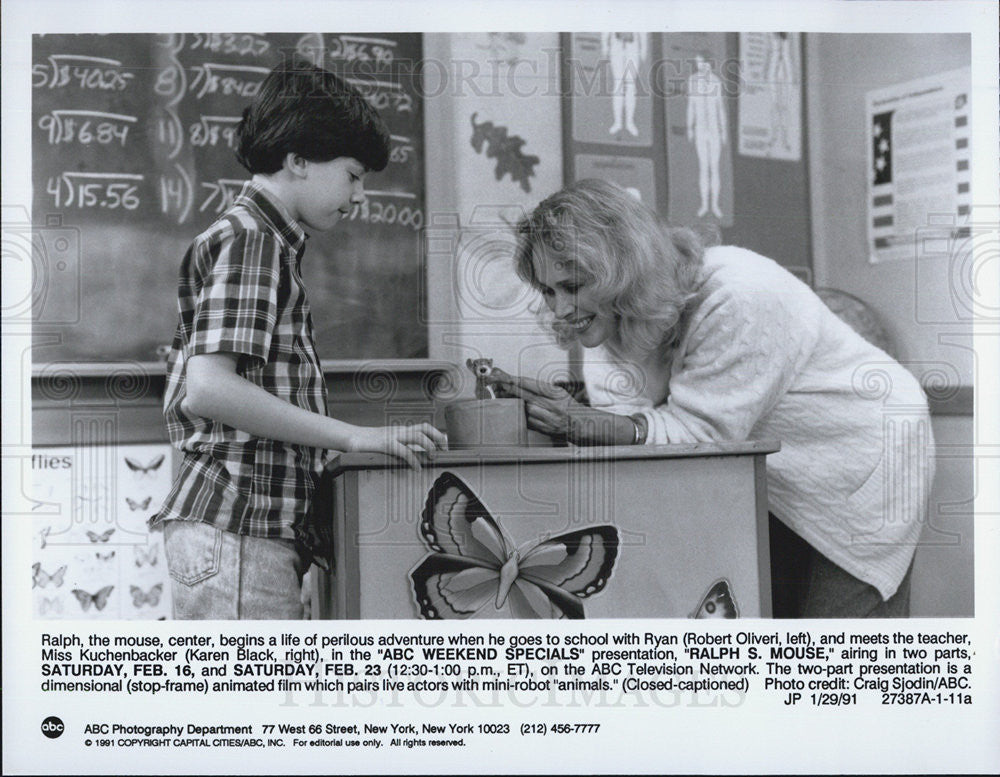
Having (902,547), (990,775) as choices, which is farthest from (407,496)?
(990,775)

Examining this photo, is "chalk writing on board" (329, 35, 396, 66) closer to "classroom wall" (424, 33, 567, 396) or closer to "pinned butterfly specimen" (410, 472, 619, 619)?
"classroom wall" (424, 33, 567, 396)

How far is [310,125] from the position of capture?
5.75 ft

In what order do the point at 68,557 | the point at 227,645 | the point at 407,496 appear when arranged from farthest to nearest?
the point at 68,557, the point at 227,645, the point at 407,496

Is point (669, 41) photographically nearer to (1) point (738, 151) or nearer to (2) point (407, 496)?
(1) point (738, 151)

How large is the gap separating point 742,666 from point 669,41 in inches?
45.2

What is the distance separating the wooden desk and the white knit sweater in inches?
4.6

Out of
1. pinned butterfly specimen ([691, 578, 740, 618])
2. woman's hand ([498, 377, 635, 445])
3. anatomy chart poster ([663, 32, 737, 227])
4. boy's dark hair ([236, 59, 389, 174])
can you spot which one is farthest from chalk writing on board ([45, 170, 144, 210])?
pinned butterfly specimen ([691, 578, 740, 618])

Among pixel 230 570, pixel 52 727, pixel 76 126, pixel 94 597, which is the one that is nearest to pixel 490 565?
pixel 230 570

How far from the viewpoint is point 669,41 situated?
1971mm

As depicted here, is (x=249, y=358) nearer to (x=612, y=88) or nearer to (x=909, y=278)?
(x=612, y=88)

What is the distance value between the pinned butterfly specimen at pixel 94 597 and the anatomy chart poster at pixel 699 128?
126 cm

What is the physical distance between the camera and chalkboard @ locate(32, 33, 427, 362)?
77.8 inches

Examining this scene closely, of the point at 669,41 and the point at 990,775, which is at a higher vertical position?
the point at 669,41

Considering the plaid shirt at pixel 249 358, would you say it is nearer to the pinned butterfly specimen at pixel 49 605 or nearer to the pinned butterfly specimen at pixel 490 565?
the pinned butterfly specimen at pixel 490 565
